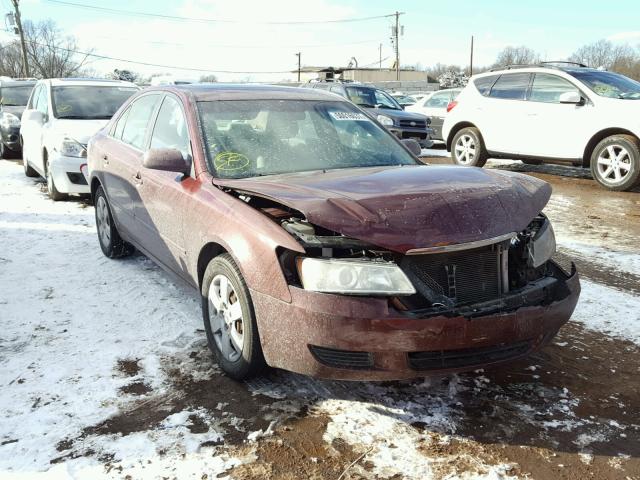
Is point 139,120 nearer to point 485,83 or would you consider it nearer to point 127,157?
point 127,157

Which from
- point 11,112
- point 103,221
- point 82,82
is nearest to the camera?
point 103,221

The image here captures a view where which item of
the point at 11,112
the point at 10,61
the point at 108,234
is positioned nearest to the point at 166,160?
the point at 108,234

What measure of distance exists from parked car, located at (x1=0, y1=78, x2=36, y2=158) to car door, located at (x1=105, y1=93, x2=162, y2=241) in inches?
351

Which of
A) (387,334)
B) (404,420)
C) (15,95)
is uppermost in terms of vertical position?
(15,95)

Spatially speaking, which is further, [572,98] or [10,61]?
[10,61]

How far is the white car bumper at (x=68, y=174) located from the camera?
762 centimetres

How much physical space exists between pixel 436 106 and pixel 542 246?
13.8 meters

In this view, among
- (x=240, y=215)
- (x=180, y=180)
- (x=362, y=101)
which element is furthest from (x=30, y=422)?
(x=362, y=101)

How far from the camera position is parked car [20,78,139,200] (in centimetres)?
766

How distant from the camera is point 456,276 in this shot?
271 centimetres

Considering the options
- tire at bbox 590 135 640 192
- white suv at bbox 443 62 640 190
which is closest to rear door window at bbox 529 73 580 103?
white suv at bbox 443 62 640 190

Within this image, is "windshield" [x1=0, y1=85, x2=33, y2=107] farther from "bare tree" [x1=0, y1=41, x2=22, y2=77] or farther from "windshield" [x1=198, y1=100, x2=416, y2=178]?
"bare tree" [x1=0, y1=41, x2=22, y2=77]

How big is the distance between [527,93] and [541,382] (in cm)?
796

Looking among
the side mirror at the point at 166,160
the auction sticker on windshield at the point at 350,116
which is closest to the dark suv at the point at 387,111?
the auction sticker on windshield at the point at 350,116
